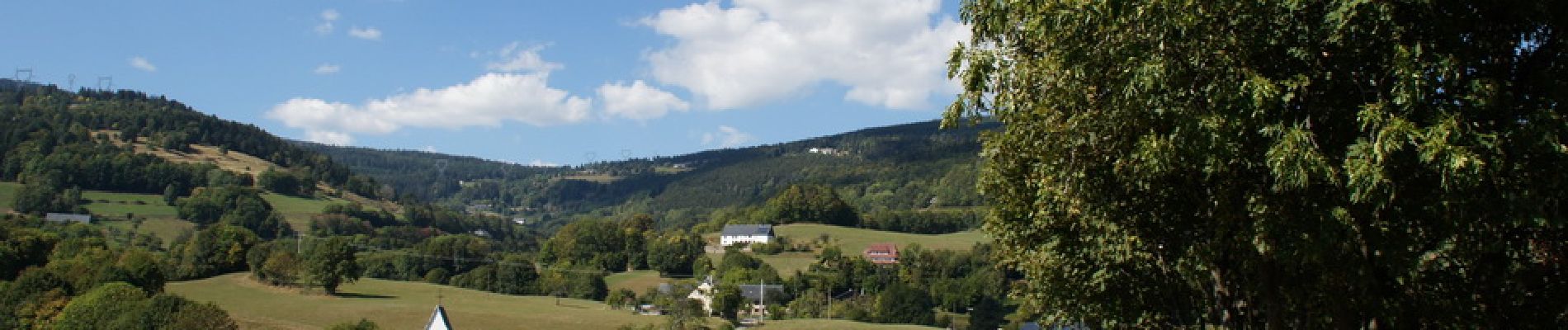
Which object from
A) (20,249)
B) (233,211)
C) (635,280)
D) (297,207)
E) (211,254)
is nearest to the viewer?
(20,249)

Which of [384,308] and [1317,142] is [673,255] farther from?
[1317,142]

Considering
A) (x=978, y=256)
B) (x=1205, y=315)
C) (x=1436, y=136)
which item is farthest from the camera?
(x=978, y=256)

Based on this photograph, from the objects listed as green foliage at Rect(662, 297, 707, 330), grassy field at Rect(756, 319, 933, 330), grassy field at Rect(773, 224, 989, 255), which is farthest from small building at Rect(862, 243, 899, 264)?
green foliage at Rect(662, 297, 707, 330)

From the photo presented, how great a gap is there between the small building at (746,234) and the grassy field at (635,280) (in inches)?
842

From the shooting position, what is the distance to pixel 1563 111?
8.37 meters

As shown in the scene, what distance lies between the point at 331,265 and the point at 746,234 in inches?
3106

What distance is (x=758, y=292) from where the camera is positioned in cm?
10556

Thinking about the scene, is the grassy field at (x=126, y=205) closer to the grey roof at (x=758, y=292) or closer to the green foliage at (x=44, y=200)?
the green foliage at (x=44, y=200)

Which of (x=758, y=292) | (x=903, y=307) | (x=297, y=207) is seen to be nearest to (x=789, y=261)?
(x=758, y=292)

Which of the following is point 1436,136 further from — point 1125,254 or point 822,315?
point 822,315

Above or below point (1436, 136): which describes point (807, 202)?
above

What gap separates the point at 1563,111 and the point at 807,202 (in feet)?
548

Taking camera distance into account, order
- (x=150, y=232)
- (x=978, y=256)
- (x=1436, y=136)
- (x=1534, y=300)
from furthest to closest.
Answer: (x=150, y=232), (x=978, y=256), (x=1534, y=300), (x=1436, y=136)

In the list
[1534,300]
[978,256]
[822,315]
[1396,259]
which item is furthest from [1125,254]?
[978,256]
